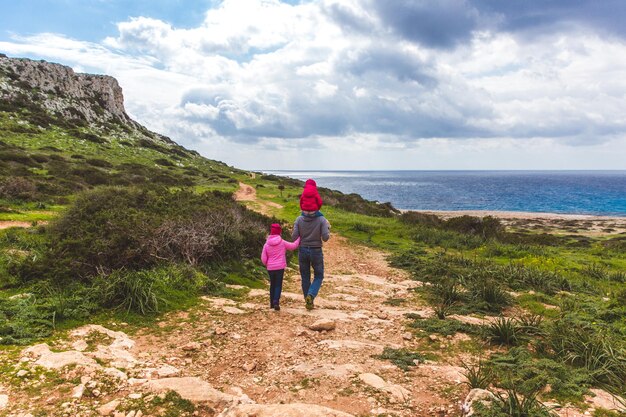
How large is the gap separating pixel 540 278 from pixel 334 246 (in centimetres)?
936

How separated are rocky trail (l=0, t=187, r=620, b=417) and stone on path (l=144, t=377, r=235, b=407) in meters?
0.01

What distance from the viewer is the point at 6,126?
47.4 metres

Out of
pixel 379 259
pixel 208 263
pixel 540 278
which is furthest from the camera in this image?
pixel 379 259

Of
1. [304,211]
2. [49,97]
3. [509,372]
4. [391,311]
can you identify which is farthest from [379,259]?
[49,97]

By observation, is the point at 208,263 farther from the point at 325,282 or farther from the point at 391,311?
the point at 391,311

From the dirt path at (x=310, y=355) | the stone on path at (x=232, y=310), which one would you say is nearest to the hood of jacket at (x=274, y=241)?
the dirt path at (x=310, y=355)

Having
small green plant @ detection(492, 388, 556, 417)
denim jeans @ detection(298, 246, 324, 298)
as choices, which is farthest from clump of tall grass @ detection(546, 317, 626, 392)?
denim jeans @ detection(298, 246, 324, 298)

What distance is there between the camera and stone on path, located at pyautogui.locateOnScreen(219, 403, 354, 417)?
3.84 m

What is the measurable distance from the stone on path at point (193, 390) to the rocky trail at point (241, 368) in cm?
1

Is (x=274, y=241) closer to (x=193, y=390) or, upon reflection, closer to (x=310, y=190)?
(x=310, y=190)

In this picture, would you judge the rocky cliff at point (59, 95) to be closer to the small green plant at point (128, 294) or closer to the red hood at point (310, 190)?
the small green plant at point (128, 294)

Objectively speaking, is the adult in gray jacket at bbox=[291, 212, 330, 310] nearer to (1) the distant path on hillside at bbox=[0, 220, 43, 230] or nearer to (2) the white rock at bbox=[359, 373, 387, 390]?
(2) the white rock at bbox=[359, 373, 387, 390]

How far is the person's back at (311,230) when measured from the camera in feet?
27.1

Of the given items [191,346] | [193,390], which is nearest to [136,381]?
[193,390]
